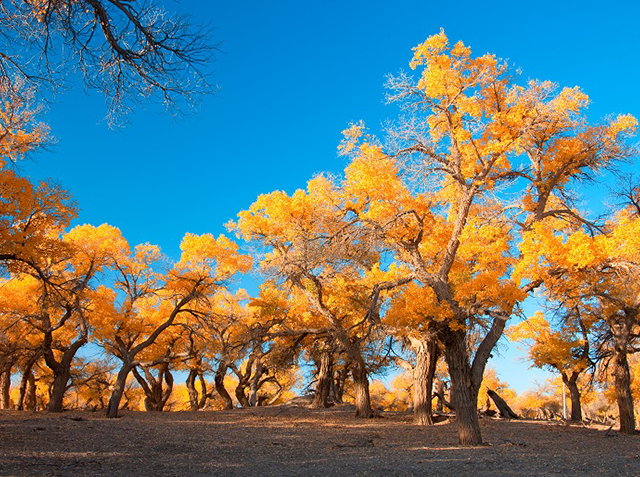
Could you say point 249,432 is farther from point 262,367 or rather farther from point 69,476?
point 262,367

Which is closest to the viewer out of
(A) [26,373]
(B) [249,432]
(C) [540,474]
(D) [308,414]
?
(C) [540,474]

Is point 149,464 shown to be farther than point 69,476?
Yes

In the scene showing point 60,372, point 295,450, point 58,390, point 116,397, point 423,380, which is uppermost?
point 60,372

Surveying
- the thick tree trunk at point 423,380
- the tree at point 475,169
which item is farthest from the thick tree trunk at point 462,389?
the thick tree trunk at point 423,380

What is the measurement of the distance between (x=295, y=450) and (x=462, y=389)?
13.3 feet

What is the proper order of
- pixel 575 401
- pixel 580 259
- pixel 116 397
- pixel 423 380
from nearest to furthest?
pixel 580 259, pixel 423 380, pixel 116 397, pixel 575 401

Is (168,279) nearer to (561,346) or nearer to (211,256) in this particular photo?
(211,256)

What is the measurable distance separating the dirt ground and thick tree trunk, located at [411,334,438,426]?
0.60 meters

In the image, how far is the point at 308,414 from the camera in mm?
19375

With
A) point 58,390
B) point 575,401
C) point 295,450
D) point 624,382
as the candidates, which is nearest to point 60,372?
point 58,390

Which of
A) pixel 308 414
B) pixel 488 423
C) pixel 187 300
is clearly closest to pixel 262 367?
pixel 308 414

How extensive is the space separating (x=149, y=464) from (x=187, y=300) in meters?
10.6

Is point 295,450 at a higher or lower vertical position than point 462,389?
lower

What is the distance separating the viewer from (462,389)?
1153cm
